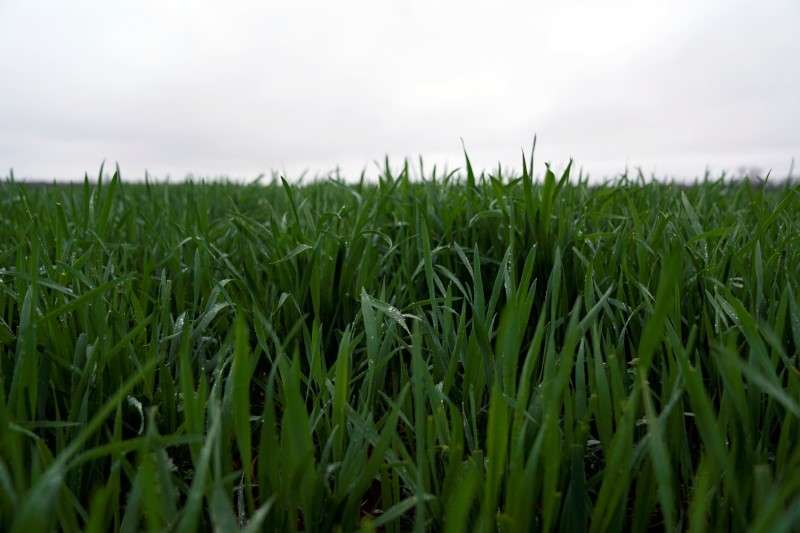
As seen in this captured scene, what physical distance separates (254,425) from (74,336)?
346mm

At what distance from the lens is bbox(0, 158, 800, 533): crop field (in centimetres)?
56

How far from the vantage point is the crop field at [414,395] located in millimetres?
565

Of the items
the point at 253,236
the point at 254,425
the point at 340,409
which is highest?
the point at 253,236

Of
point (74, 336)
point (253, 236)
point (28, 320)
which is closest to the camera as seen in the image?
point (28, 320)

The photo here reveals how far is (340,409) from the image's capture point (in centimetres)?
68

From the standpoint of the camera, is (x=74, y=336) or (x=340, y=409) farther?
(x=74, y=336)

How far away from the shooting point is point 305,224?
5.03 feet

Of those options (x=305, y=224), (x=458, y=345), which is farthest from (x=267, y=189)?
(x=458, y=345)

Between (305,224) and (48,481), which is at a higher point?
(305,224)

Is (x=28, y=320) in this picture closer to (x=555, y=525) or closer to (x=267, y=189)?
(x=555, y=525)

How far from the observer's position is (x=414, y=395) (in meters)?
0.69

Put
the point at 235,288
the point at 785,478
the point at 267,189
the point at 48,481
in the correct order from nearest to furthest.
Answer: the point at 48,481
the point at 785,478
the point at 235,288
the point at 267,189

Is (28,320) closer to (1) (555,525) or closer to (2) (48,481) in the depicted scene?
(2) (48,481)

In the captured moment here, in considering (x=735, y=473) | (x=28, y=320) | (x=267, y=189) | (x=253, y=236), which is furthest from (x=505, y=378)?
(x=267, y=189)
